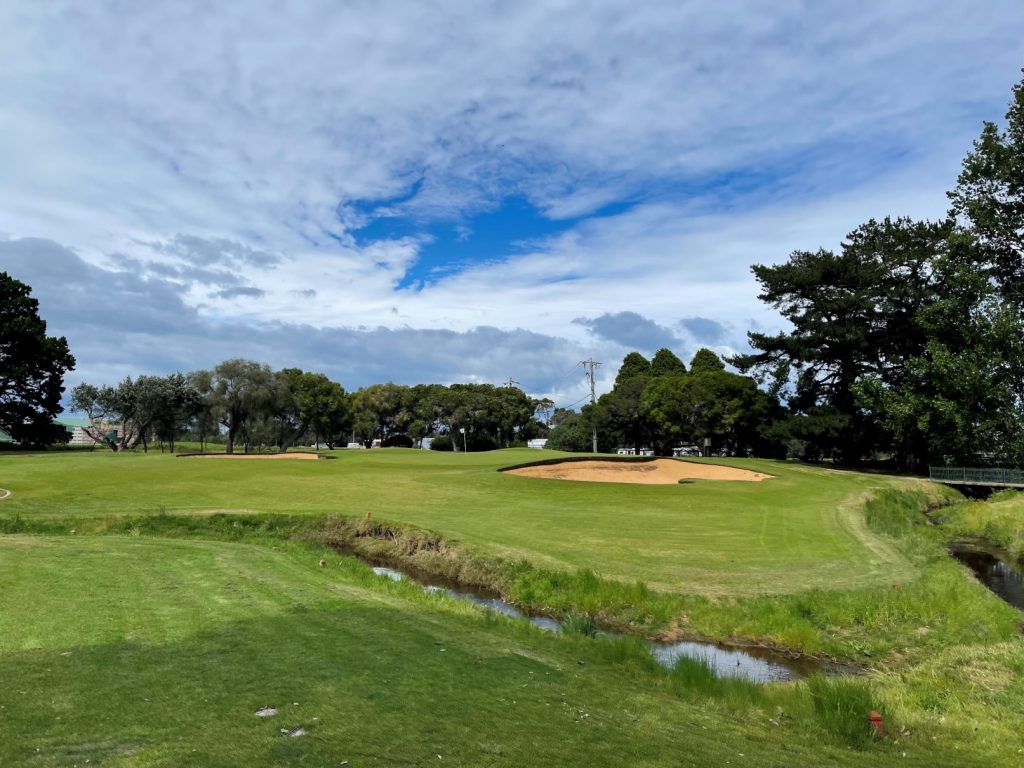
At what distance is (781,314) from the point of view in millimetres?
58938

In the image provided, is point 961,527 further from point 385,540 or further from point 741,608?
point 385,540

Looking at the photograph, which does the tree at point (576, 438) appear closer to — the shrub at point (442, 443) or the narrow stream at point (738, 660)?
the shrub at point (442, 443)

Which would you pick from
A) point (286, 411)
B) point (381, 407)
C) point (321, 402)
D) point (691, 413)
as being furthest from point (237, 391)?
point (691, 413)

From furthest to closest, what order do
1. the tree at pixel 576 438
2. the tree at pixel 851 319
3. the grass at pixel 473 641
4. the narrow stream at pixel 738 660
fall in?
the tree at pixel 576 438 < the tree at pixel 851 319 < the narrow stream at pixel 738 660 < the grass at pixel 473 641

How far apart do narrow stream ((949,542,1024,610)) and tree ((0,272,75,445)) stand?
65.4 metres

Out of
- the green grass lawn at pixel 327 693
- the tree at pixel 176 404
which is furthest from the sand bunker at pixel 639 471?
the tree at pixel 176 404

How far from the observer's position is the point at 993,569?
68.2ft

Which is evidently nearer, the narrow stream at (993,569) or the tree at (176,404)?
the narrow stream at (993,569)

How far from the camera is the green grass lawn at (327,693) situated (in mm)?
5043

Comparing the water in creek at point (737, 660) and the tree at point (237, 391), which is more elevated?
the tree at point (237, 391)

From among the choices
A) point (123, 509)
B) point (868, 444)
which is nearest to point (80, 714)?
point (123, 509)

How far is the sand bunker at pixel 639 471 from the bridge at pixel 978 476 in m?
13.5

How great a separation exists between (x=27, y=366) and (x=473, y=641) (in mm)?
61885

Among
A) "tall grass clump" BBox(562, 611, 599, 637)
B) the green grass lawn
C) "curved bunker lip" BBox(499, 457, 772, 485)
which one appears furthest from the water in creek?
"curved bunker lip" BBox(499, 457, 772, 485)
